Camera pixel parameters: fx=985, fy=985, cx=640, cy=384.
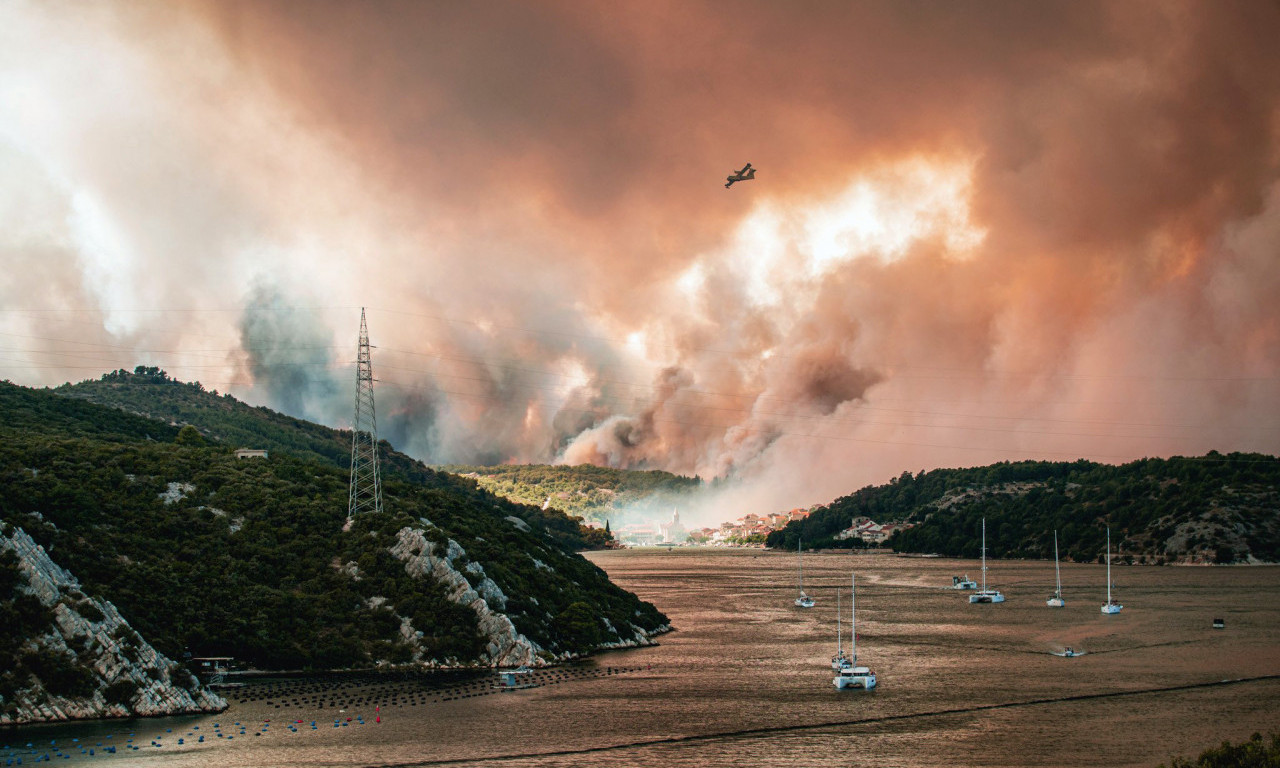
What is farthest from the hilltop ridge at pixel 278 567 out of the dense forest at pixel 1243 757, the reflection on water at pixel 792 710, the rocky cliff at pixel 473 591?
the dense forest at pixel 1243 757

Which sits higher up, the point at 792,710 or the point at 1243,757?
the point at 1243,757

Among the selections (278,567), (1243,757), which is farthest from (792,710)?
(278,567)

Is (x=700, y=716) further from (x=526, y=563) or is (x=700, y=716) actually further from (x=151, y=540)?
(x=151, y=540)

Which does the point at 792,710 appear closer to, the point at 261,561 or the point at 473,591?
the point at 473,591

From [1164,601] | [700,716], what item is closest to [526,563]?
[700,716]

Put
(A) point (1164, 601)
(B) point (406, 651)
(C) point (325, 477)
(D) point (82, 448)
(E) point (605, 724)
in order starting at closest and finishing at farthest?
(E) point (605, 724) < (B) point (406, 651) < (D) point (82, 448) < (C) point (325, 477) < (A) point (1164, 601)

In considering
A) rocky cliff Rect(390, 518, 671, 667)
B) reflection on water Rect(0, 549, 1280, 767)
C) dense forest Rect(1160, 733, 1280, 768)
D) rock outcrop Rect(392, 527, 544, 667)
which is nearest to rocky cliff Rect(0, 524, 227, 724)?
reflection on water Rect(0, 549, 1280, 767)
